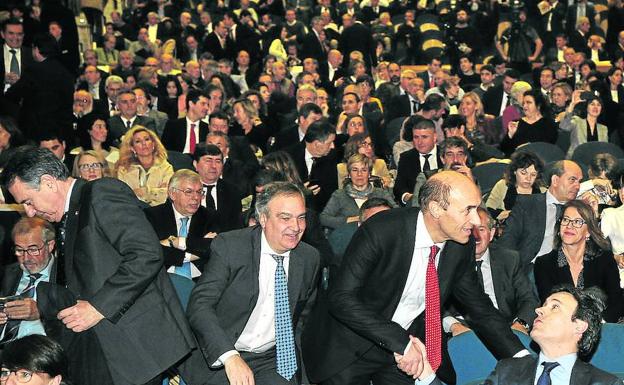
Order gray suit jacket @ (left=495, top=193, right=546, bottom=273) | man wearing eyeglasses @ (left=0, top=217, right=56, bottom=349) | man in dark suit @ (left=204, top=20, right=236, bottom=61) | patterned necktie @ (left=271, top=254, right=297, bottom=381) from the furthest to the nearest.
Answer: man in dark suit @ (left=204, top=20, right=236, bottom=61), gray suit jacket @ (left=495, top=193, right=546, bottom=273), man wearing eyeglasses @ (left=0, top=217, right=56, bottom=349), patterned necktie @ (left=271, top=254, right=297, bottom=381)

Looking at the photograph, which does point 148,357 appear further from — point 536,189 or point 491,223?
point 536,189

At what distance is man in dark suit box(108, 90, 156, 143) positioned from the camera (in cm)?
1148

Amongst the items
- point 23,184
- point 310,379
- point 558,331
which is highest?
point 23,184

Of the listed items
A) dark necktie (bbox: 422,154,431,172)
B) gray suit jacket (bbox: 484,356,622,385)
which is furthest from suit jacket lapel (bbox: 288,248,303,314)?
dark necktie (bbox: 422,154,431,172)

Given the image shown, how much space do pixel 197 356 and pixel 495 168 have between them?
4938 mm

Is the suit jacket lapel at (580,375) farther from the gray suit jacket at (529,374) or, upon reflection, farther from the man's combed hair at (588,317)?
the man's combed hair at (588,317)

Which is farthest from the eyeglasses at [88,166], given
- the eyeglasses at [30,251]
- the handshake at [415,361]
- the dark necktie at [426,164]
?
the handshake at [415,361]

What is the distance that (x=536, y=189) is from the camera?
8.35 m

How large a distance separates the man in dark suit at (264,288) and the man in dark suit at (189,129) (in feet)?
21.1

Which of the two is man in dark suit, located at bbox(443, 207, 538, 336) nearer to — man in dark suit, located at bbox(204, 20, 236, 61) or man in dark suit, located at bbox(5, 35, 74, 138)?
man in dark suit, located at bbox(5, 35, 74, 138)

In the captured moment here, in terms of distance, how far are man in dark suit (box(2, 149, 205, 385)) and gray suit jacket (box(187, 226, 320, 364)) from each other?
154 millimetres

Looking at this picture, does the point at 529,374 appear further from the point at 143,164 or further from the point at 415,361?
the point at 143,164

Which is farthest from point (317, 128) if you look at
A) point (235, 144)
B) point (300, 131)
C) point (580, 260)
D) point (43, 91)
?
point (580, 260)

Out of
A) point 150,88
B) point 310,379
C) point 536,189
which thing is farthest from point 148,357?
point 150,88
